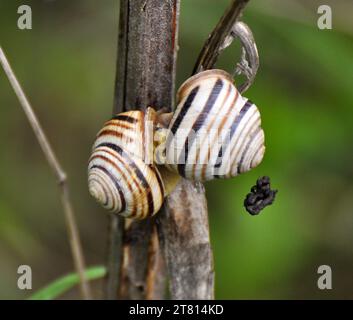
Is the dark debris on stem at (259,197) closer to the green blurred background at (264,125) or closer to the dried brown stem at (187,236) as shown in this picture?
the dried brown stem at (187,236)

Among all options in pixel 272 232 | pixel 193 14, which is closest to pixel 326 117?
pixel 272 232

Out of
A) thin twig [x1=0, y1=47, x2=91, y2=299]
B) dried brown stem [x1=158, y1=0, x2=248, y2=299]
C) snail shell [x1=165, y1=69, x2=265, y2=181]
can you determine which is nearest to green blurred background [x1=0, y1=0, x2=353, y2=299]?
thin twig [x1=0, y1=47, x2=91, y2=299]

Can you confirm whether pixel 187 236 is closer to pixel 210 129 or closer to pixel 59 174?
pixel 210 129

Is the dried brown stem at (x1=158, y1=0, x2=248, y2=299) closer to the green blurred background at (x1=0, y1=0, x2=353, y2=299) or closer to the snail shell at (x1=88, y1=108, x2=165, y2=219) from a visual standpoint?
the snail shell at (x1=88, y1=108, x2=165, y2=219)

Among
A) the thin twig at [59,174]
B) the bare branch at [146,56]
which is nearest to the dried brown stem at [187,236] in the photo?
the bare branch at [146,56]

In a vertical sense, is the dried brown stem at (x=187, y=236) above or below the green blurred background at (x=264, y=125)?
below
